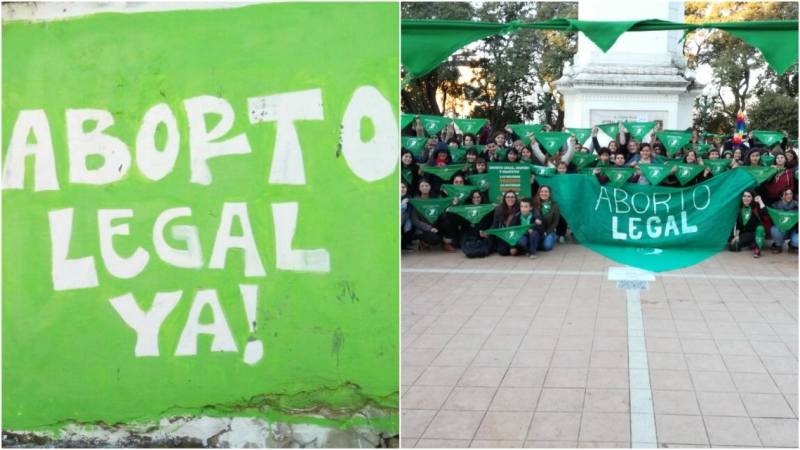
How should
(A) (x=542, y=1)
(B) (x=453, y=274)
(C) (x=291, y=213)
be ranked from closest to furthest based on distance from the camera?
(C) (x=291, y=213), (B) (x=453, y=274), (A) (x=542, y=1)

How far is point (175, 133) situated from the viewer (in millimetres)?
2982

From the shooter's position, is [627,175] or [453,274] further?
[627,175]

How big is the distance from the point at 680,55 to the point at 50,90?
16242 mm

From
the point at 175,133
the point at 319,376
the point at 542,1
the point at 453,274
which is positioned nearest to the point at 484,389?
the point at 319,376

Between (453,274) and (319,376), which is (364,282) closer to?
(319,376)

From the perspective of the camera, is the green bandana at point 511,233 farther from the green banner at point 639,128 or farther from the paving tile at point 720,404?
the paving tile at point 720,404

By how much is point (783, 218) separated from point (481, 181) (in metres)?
4.27

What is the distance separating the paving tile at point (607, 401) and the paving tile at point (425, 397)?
0.88 meters

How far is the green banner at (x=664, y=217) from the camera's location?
34.8ft

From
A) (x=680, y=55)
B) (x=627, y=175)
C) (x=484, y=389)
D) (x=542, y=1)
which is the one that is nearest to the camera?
(x=484, y=389)

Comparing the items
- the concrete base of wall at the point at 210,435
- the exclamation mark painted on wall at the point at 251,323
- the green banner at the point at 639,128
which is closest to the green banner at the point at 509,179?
the green banner at the point at 639,128

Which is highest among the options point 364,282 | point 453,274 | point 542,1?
point 542,1

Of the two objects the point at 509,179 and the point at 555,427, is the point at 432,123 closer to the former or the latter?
the point at 509,179

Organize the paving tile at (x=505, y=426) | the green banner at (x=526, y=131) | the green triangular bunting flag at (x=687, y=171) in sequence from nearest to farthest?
1. the paving tile at (x=505, y=426)
2. the green triangular bunting flag at (x=687, y=171)
3. the green banner at (x=526, y=131)
